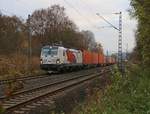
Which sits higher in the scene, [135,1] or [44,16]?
[44,16]

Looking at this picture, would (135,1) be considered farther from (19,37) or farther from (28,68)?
(19,37)

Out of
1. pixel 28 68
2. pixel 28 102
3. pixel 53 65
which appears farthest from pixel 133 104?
pixel 28 68

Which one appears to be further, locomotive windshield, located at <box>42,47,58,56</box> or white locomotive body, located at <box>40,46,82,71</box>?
locomotive windshield, located at <box>42,47,58,56</box>

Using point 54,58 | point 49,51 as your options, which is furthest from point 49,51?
point 54,58

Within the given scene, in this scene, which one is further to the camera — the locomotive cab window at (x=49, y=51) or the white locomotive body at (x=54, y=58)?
the locomotive cab window at (x=49, y=51)

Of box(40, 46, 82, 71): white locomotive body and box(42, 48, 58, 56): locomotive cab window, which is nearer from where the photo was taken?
box(40, 46, 82, 71): white locomotive body

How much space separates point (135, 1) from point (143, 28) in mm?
1922

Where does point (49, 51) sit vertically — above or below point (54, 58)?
above

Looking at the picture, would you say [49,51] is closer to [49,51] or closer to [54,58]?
[49,51]

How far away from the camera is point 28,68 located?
A: 4575 cm

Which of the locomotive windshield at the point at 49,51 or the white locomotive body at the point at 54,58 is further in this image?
the locomotive windshield at the point at 49,51

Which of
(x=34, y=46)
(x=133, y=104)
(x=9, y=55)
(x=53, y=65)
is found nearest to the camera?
(x=133, y=104)

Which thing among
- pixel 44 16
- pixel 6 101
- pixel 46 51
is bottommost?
pixel 6 101

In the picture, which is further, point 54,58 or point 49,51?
point 49,51
